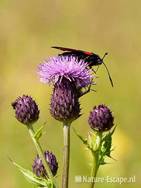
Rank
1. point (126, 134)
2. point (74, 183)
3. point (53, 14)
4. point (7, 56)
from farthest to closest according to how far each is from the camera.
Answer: point (53, 14) < point (7, 56) < point (126, 134) < point (74, 183)

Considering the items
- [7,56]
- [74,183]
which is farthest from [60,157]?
[7,56]

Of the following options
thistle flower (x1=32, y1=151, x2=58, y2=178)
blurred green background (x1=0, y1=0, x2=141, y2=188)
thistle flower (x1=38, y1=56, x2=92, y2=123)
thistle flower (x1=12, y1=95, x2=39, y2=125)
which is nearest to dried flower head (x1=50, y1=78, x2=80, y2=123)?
thistle flower (x1=38, y1=56, x2=92, y2=123)

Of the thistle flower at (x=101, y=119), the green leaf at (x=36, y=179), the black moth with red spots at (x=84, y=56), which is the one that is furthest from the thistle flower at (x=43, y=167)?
the black moth with red spots at (x=84, y=56)

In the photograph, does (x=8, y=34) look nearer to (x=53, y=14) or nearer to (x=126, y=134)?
(x=53, y=14)

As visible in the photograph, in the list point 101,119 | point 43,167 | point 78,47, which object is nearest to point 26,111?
point 43,167

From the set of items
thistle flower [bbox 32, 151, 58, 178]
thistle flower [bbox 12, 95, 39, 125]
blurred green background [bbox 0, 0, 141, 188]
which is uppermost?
thistle flower [bbox 12, 95, 39, 125]

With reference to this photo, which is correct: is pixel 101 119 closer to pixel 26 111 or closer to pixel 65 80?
pixel 65 80

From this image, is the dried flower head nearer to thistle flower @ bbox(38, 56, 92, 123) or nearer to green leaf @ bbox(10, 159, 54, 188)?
thistle flower @ bbox(38, 56, 92, 123)
